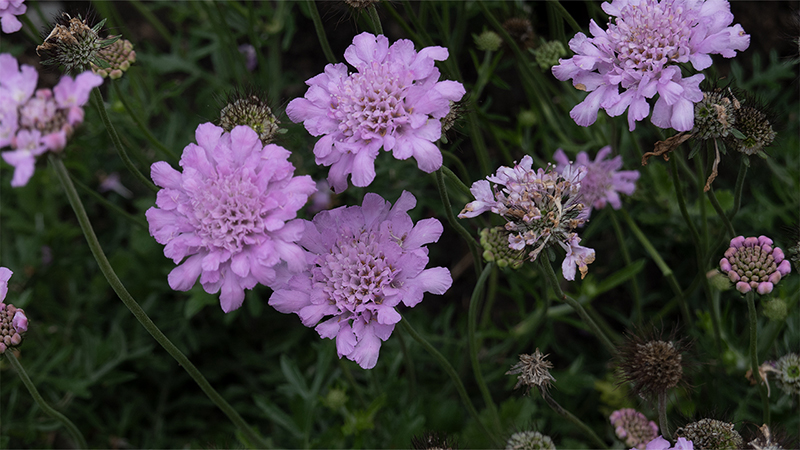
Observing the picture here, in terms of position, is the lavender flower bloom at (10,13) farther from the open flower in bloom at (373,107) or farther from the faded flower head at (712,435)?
the faded flower head at (712,435)

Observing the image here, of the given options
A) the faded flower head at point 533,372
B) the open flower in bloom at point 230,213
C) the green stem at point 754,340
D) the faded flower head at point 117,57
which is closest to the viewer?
the open flower in bloom at point 230,213

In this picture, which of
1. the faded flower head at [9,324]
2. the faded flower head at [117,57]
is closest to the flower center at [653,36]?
the faded flower head at [117,57]

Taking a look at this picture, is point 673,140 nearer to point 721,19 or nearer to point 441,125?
point 721,19

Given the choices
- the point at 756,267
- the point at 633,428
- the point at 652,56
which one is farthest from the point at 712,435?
the point at 652,56

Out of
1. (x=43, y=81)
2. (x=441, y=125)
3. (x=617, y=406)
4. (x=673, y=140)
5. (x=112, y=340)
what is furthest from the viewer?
(x=43, y=81)

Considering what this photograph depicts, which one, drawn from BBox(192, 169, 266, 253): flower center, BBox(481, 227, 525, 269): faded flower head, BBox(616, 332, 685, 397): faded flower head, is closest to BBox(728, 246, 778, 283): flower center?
BBox(616, 332, 685, 397): faded flower head

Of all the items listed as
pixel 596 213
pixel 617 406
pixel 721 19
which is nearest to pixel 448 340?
pixel 617 406
